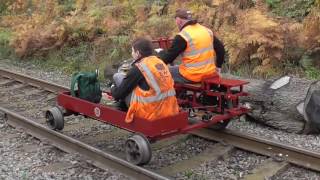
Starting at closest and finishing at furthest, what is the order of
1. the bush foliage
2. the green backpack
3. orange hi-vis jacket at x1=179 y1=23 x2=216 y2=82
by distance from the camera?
orange hi-vis jacket at x1=179 y1=23 x2=216 y2=82 < the green backpack < the bush foliage

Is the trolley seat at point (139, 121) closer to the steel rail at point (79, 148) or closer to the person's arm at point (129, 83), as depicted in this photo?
the person's arm at point (129, 83)

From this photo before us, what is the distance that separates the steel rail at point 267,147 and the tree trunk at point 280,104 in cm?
86

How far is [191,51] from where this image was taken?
7258 mm

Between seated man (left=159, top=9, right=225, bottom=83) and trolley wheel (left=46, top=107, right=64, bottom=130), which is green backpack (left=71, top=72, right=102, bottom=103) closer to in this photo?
trolley wheel (left=46, top=107, right=64, bottom=130)

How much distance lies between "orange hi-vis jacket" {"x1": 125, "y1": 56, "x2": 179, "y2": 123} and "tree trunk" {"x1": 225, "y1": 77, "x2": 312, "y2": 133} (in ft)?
6.71

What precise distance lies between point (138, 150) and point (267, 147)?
179 cm

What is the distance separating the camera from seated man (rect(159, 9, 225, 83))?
716cm

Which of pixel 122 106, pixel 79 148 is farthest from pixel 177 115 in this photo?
pixel 79 148

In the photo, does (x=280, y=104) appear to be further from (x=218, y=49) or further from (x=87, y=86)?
(x=87, y=86)

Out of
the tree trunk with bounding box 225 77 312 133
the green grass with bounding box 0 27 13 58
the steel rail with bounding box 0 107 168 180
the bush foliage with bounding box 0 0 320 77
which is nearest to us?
the steel rail with bounding box 0 107 168 180

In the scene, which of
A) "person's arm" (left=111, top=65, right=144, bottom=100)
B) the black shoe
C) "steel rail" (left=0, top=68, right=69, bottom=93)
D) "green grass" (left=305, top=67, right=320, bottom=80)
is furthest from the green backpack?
"green grass" (left=305, top=67, right=320, bottom=80)

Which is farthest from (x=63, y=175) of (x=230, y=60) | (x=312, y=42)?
(x=312, y=42)

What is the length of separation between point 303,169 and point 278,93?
1.84 meters

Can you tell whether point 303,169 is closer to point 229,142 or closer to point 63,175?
point 229,142
